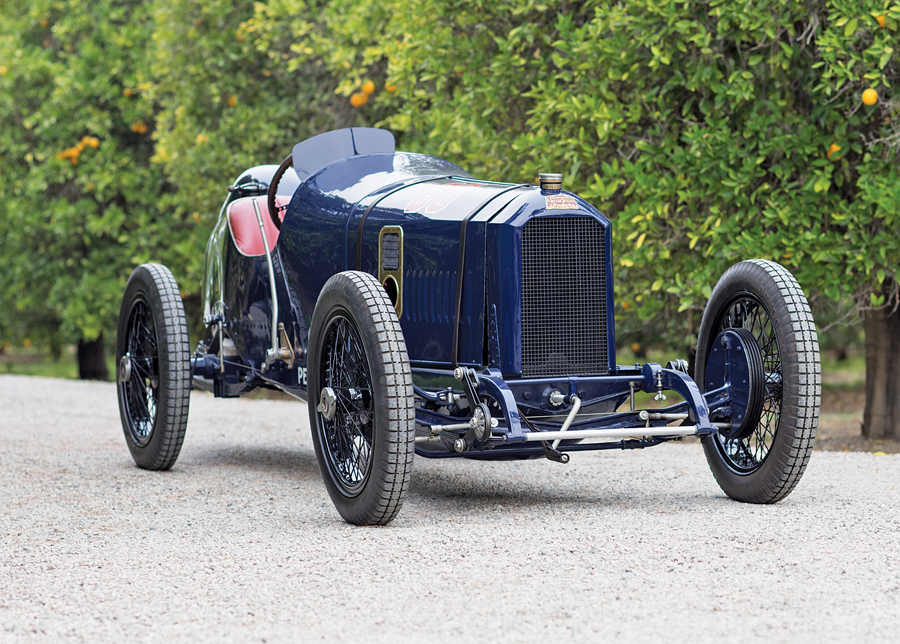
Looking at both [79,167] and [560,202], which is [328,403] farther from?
[79,167]

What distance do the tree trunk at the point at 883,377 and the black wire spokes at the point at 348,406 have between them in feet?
18.3

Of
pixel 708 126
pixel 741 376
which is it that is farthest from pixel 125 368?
pixel 708 126

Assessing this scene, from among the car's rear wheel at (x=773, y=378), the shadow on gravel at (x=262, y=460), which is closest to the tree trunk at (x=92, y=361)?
the shadow on gravel at (x=262, y=460)

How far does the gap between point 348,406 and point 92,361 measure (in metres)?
14.0

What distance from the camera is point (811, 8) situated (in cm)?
768

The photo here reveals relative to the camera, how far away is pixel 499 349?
17.8ft

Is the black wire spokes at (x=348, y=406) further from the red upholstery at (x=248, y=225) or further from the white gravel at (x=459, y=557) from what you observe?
the red upholstery at (x=248, y=225)

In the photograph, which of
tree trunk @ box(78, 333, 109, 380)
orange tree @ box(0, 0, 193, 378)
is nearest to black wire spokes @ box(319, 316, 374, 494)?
orange tree @ box(0, 0, 193, 378)

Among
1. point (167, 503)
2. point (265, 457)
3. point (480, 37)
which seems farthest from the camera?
point (480, 37)

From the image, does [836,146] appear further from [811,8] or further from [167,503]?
[167,503]

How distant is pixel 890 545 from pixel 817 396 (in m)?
0.84

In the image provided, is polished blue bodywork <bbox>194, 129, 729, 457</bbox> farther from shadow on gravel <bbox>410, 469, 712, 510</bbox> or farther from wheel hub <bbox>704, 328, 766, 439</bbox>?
shadow on gravel <bbox>410, 469, 712, 510</bbox>

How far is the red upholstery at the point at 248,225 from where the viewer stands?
280 inches

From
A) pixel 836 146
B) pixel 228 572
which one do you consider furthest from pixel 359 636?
pixel 836 146
